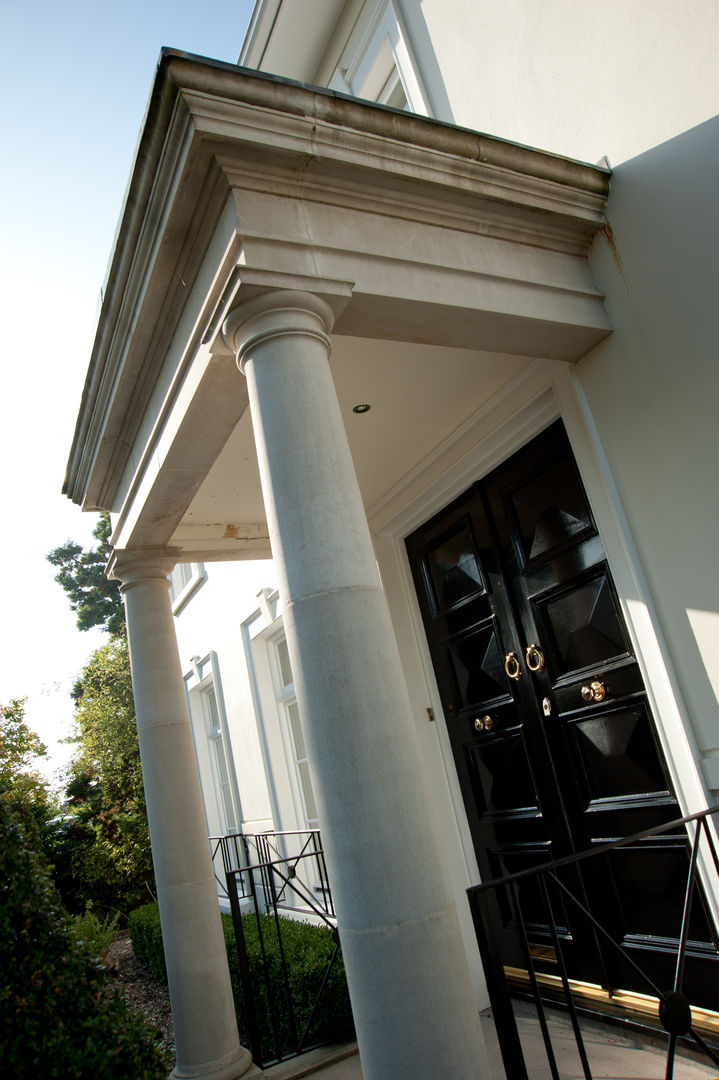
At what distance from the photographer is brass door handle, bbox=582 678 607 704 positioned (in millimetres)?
3627

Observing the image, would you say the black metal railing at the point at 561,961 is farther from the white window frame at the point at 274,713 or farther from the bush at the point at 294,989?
the white window frame at the point at 274,713

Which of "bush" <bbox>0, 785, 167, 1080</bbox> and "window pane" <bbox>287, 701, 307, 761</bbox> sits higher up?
"window pane" <bbox>287, 701, 307, 761</bbox>

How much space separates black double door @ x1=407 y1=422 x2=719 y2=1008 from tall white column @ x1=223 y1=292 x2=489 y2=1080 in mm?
1494

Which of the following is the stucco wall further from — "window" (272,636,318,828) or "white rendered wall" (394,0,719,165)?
"window" (272,636,318,828)

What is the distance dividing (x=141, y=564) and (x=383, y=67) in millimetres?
4173

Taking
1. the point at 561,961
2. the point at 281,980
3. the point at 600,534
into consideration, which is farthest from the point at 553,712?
the point at 281,980

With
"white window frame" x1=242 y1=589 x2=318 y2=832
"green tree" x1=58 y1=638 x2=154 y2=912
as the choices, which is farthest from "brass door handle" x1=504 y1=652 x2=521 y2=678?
"green tree" x1=58 y1=638 x2=154 y2=912

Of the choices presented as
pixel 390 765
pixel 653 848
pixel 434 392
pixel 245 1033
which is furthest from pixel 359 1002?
pixel 245 1033

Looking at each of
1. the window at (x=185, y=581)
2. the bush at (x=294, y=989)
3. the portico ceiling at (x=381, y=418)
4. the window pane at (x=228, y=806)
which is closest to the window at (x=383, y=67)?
the portico ceiling at (x=381, y=418)

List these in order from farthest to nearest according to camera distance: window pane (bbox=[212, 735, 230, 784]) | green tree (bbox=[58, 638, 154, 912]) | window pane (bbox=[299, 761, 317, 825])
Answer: green tree (bbox=[58, 638, 154, 912]), window pane (bbox=[212, 735, 230, 784]), window pane (bbox=[299, 761, 317, 825])

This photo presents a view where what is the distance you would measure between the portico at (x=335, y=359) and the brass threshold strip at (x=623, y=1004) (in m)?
1.26

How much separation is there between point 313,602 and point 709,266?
210 cm

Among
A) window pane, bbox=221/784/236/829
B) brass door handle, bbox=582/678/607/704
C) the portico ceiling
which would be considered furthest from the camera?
window pane, bbox=221/784/236/829

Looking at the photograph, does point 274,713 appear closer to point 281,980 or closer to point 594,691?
point 281,980
